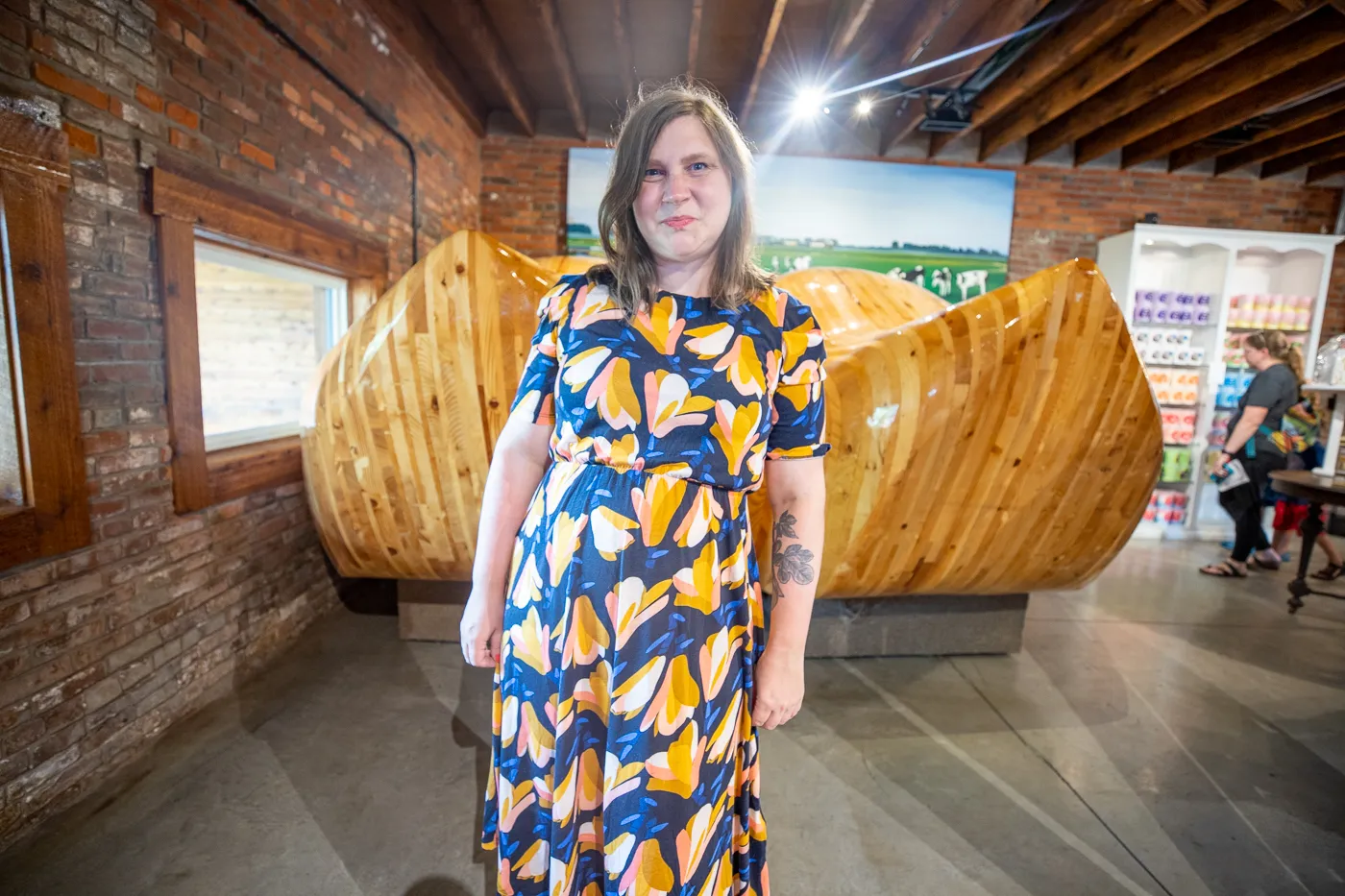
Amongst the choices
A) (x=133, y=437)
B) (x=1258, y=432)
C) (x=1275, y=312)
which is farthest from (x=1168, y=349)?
(x=133, y=437)

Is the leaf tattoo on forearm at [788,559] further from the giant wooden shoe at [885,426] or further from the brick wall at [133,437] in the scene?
the brick wall at [133,437]

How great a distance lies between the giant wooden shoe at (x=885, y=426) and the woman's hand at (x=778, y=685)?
4.03 ft

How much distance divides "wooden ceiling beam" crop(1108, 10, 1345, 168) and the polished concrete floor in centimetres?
340

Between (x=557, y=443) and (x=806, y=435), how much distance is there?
1.39 ft

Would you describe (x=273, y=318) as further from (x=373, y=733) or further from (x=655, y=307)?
(x=655, y=307)

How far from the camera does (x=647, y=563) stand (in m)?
0.99

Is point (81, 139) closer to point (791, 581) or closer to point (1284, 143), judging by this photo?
point (791, 581)

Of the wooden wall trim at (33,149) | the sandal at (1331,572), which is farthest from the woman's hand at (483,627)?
the sandal at (1331,572)

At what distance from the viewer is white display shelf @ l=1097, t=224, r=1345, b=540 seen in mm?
5371

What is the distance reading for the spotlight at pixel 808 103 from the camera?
473 centimetres

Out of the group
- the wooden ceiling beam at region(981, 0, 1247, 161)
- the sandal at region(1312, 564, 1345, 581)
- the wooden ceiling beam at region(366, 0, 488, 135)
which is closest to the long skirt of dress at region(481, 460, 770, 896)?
the wooden ceiling beam at region(366, 0, 488, 135)

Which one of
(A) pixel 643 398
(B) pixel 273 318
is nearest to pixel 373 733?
(A) pixel 643 398

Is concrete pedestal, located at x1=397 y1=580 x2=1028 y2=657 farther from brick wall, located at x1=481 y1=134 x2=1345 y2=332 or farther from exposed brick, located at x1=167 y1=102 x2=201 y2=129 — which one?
brick wall, located at x1=481 y1=134 x2=1345 y2=332

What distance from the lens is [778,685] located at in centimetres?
110
